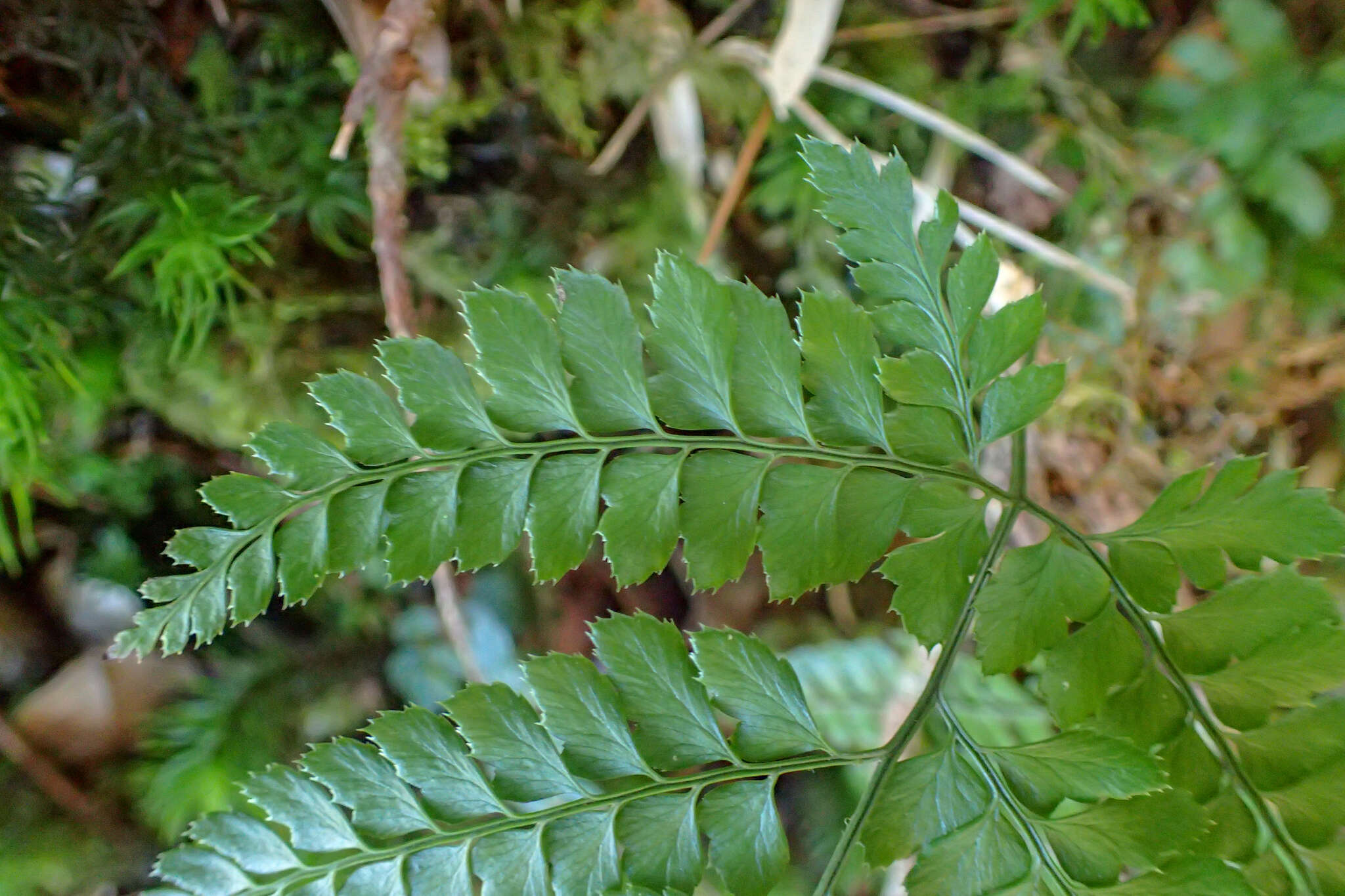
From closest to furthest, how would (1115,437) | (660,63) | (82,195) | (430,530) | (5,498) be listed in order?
(430,530) < (82,195) < (5,498) < (660,63) < (1115,437)

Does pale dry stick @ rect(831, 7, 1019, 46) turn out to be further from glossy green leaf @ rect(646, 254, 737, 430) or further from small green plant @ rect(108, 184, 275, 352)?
small green plant @ rect(108, 184, 275, 352)

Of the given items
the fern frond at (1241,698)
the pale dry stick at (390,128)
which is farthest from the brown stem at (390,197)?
the fern frond at (1241,698)

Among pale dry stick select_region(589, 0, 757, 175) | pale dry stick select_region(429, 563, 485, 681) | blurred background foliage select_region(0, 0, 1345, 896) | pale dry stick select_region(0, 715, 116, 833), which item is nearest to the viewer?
blurred background foliage select_region(0, 0, 1345, 896)

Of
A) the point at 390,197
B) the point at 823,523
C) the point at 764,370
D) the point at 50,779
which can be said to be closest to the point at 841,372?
the point at 764,370

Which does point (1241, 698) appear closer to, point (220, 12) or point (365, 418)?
point (365, 418)

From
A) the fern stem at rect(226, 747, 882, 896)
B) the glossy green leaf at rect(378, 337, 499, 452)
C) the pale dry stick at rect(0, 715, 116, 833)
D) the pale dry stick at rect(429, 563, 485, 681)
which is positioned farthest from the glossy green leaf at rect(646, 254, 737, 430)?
the pale dry stick at rect(0, 715, 116, 833)

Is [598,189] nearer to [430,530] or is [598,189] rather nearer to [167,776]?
[430,530]

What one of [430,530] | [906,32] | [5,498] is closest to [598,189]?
[906,32]
